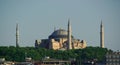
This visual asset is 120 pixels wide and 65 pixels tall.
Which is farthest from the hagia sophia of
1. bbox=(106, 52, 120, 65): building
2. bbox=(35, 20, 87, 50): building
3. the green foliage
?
bbox=(106, 52, 120, 65): building

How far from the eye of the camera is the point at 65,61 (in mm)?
105375

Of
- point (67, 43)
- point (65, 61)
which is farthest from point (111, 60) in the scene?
point (67, 43)

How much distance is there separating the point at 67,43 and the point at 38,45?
7115mm

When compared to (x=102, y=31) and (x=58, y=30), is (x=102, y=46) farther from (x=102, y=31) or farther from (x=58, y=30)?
(x=58, y=30)

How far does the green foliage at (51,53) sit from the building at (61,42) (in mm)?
4206

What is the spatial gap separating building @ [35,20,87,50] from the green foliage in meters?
4.21

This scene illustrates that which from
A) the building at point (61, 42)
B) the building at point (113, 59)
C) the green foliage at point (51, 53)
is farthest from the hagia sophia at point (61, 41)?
the building at point (113, 59)

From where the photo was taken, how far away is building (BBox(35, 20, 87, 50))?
120694 millimetres

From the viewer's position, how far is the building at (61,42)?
12069 centimetres

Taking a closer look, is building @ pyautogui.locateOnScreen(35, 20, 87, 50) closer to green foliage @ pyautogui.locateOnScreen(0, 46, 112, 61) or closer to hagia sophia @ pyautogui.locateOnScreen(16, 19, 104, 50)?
hagia sophia @ pyautogui.locateOnScreen(16, 19, 104, 50)

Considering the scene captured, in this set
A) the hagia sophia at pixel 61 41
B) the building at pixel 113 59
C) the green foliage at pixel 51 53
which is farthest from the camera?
the hagia sophia at pixel 61 41

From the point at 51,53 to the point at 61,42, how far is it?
312 inches

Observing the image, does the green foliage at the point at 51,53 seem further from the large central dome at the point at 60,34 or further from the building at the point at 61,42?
the large central dome at the point at 60,34

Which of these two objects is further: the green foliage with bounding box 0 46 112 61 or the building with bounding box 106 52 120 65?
the green foliage with bounding box 0 46 112 61
